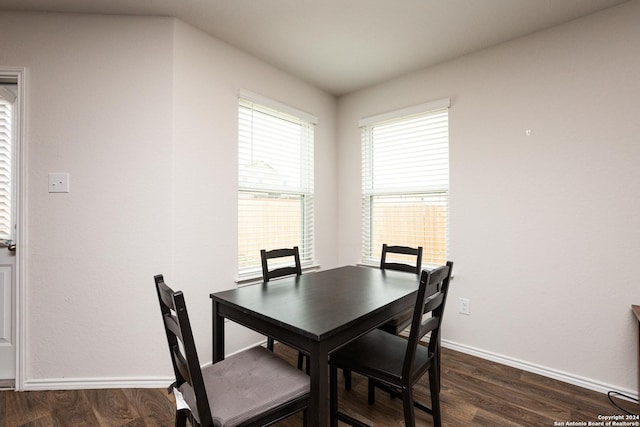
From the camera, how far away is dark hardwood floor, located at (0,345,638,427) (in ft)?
5.56

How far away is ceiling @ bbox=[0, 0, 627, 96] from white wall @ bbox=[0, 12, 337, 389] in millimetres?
169

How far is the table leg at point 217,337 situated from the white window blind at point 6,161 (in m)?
1.72

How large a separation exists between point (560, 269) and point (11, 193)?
3.83m

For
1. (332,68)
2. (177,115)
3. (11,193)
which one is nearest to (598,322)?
(332,68)

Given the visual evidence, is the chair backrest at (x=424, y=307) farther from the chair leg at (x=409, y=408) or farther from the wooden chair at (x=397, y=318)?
the wooden chair at (x=397, y=318)

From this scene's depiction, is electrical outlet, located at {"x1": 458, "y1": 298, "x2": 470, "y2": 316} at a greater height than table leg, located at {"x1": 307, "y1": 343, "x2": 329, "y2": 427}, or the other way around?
table leg, located at {"x1": 307, "y1": 343, "x2": 329, "y2": 427}

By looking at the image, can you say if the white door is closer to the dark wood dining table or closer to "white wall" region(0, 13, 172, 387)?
"white wall" region(0, 13, 172, 387)

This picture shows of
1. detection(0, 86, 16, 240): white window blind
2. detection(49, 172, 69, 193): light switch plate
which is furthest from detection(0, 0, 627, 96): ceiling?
detection(49, 172, 69, 193): light switch plate

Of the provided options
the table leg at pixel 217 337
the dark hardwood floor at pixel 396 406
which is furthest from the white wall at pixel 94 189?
the table leg at pixel 217 337

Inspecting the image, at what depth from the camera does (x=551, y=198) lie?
7.07 ft

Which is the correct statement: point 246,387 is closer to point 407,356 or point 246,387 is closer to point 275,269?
point 407,356

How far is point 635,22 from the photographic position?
6.22ft

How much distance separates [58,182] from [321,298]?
1.88 metres

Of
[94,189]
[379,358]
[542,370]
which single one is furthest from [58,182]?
[542,370]
